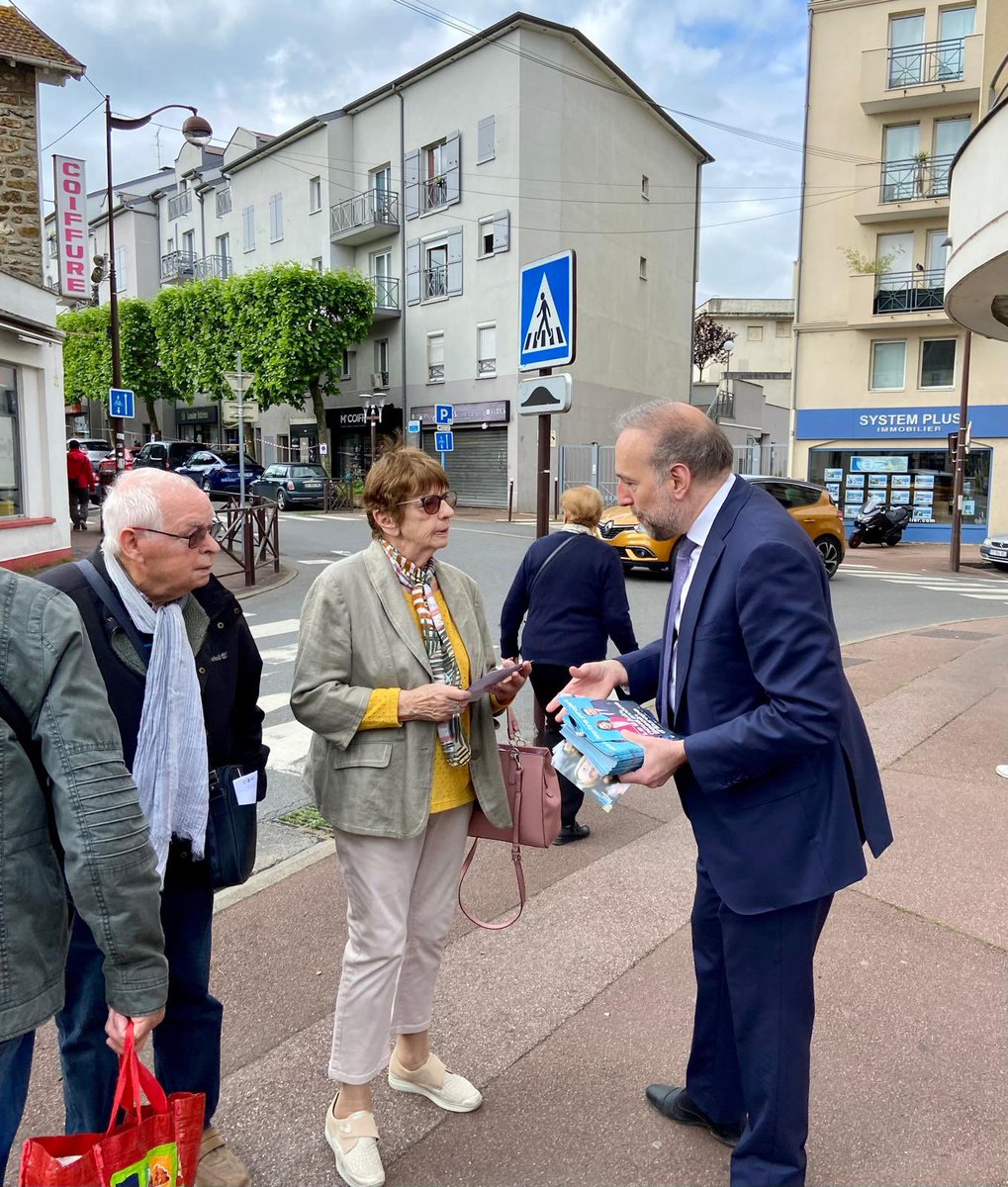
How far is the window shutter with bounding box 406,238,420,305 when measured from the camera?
33281 mm

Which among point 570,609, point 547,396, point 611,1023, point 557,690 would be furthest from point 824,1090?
point 547,396

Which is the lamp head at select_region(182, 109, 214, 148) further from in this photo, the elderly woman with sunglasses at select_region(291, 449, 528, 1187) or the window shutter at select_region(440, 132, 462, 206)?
the elderly woman with sunglasses at select_region(291, 449, 528, 1187)

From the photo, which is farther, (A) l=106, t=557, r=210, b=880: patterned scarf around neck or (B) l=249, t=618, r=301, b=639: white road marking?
(B) l=249, t=618, r=301, b=639: white road marking

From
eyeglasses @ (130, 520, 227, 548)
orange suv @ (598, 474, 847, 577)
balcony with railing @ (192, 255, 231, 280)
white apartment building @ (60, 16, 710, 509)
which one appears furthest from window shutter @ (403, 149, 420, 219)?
eyeglasses @ (130, 520, 227, 548)

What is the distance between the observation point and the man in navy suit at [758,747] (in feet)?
6.43

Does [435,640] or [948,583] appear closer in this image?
[435,640]

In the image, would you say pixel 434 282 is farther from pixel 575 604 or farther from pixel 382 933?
pixel 382 933

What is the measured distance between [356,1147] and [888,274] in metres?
28.5

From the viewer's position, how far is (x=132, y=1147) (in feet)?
5.08

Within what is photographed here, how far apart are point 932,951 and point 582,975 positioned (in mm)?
1331

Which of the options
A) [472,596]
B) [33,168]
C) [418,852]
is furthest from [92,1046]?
[33,168]

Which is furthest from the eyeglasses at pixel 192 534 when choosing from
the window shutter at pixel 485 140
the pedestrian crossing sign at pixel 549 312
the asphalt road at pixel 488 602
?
the window shutter at pixel 485 140

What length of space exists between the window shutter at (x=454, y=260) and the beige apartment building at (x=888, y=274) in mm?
11274

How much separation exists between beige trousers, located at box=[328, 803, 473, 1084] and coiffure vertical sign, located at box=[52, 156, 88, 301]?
61.3ft
